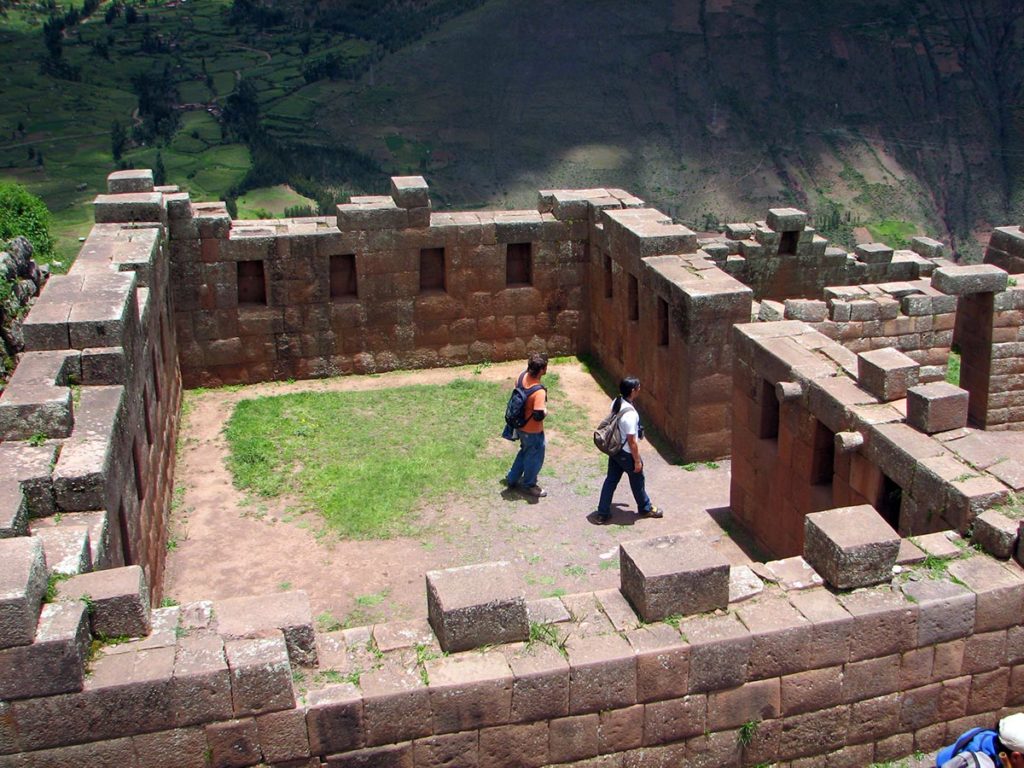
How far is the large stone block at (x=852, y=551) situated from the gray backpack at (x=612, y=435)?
3807mm

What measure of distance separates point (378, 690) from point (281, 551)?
5.31 meters

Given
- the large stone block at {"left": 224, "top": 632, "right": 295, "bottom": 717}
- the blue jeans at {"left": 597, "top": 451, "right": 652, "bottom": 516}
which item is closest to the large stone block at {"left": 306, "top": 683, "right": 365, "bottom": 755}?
the large stone block at {"left": 224, "top": 632, "right": 295, "bottom": 717}

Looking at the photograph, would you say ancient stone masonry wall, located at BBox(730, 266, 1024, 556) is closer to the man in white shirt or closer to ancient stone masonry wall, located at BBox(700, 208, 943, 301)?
the man in white shirt

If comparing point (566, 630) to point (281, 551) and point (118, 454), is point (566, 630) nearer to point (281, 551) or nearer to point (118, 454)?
point (118, 454)

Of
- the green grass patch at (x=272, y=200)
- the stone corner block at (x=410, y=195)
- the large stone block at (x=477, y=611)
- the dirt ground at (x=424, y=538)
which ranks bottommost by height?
the dirt ground at (x=424, y=538)

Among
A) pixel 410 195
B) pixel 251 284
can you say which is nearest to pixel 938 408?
pixel 410 195

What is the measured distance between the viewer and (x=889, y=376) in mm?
9742

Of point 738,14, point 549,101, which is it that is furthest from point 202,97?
point 738,14

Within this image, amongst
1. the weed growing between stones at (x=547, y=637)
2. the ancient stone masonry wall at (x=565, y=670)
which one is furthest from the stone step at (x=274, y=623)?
the weed growing between stones at (x=547, y=637)

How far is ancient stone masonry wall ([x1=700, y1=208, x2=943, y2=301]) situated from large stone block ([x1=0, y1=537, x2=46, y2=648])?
43.8 ft

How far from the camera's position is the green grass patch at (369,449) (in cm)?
1277

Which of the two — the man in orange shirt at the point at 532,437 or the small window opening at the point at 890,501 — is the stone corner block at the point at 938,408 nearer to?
the small window opening at the point at 890,501

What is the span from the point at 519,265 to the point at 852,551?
402 inches

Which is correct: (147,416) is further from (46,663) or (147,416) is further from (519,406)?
(46,663)
